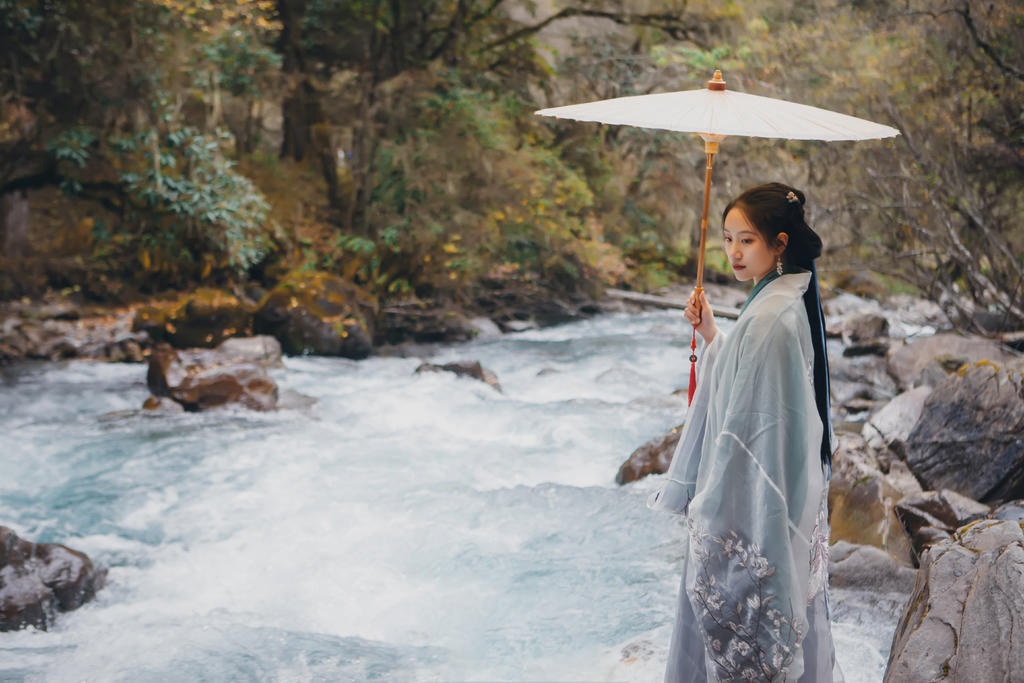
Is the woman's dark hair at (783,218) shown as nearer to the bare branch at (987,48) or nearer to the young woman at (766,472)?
A: the young woman at (766,472)

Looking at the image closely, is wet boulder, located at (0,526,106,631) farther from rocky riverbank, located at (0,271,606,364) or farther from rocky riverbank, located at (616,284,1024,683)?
rocky riverbank, located at (0,271,606,364)

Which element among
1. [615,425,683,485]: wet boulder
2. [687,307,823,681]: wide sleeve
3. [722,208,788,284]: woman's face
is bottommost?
[615,425,683,485]: wet boulder

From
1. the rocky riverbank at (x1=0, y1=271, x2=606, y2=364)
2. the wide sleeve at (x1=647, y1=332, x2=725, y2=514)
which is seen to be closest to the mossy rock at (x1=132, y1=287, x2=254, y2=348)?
the rocky riverbank at (x1=0, y1=271, x2=606, y2=364)

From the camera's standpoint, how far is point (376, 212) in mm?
13875

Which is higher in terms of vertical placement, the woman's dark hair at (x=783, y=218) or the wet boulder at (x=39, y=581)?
the woman's dark hair at (x=783, y=218)

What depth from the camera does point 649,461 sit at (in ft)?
23.1

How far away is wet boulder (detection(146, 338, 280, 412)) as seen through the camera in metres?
9.17

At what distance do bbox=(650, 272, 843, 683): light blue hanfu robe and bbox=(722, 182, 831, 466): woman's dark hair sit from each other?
46 mm

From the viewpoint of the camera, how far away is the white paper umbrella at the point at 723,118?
2.89 metres

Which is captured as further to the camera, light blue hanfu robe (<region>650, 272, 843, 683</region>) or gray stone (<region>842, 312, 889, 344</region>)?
gray stone (<region>842, 312, 889, 344</region>)

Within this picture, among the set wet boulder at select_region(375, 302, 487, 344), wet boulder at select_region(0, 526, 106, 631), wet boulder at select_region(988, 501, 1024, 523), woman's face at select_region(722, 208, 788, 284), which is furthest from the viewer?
wet boulder at select_region(375, 302, 487, 344)

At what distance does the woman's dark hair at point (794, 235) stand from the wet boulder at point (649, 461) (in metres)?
4.42

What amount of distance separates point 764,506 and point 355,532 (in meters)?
4.24

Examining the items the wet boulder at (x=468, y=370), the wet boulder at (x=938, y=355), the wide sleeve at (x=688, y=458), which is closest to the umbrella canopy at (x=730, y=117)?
the wide sleeve at (x=688, y=458)
